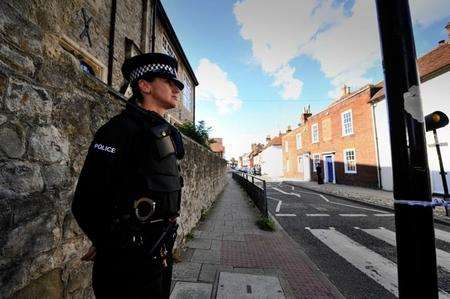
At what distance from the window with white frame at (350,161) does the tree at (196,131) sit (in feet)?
43.8

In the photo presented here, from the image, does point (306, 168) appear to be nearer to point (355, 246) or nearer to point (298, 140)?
point (298, 140)

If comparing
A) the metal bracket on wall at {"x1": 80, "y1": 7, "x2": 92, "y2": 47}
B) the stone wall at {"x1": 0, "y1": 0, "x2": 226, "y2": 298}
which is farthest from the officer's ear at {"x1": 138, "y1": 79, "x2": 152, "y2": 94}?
the metal bracket on wall at {"x1": 80, "y1": 7, "x2": 92, "y2": 47}

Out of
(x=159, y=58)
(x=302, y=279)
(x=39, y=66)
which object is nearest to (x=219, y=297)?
(x=302, y=279)

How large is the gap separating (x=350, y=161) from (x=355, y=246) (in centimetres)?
1664

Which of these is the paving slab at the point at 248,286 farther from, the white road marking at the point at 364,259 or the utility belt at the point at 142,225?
the utility belt at the point at 142,225

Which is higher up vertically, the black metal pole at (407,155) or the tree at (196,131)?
the tree at (196,131)

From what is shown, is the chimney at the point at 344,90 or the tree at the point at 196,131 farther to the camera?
the chimney at the point at 344,90

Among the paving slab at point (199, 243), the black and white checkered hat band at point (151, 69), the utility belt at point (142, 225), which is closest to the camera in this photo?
the utility belt at point (142, 225)

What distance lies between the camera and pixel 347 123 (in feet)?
67.5

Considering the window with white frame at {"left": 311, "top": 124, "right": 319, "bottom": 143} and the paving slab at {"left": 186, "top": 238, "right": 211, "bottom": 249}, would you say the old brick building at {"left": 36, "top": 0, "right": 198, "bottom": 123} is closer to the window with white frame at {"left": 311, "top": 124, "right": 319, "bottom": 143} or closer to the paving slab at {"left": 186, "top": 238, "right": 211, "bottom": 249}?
the paving slab at {"left": 186, "top": 238, "right": 211, "bottom": 249}

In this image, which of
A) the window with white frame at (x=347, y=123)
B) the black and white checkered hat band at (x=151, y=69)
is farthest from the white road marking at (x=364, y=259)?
the window with white frame at (x=347, y=123)

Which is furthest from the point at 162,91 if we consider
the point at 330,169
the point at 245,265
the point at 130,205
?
the point at 330,169

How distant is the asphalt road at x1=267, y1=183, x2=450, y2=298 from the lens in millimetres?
3752

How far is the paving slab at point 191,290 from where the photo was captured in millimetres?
3128
